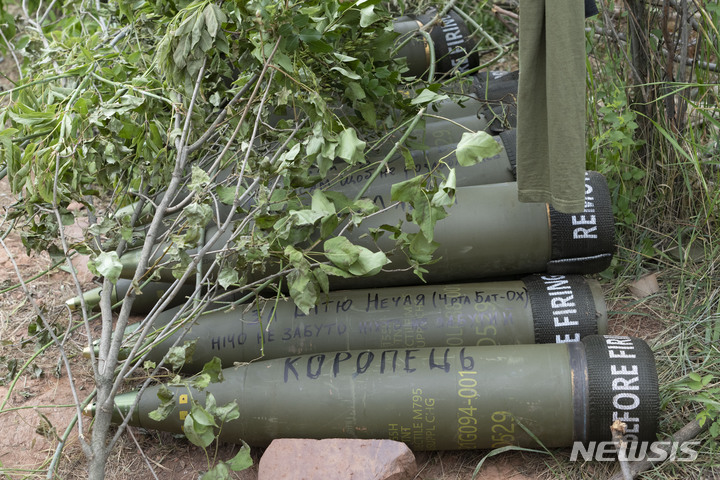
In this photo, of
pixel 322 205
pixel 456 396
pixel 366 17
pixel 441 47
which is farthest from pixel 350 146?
pixel 441 47

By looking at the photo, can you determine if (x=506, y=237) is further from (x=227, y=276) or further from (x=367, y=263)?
(x=227, y=276)

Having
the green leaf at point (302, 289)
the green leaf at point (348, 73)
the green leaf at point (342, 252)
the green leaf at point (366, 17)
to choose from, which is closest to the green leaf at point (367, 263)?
the green leaf at point (342, 252)

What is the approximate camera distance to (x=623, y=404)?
2338 mm

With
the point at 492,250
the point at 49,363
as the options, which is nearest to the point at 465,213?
the point at 492,250

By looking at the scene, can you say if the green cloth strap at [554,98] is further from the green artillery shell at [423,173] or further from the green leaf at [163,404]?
the green leaf at [163,404]

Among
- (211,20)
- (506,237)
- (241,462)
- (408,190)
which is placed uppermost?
(211,20)

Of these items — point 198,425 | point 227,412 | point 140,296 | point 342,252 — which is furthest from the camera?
point 140,296

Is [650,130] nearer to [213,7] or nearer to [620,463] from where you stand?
[620,463]

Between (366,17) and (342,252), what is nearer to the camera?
(342,252)

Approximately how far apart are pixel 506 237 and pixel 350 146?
30.0 inches

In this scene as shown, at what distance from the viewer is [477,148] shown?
2.21m

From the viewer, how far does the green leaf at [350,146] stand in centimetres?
237

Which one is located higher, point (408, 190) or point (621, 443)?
point (408, 190)

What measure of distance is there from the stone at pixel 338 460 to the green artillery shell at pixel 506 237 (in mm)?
703
